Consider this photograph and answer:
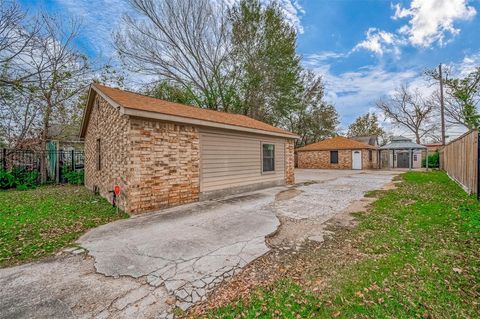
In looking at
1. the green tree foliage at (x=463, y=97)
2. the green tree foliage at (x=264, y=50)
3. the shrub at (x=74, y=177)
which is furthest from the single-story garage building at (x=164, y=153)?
the green tree foliage at (x=463, y=97)

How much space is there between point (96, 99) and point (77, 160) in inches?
247

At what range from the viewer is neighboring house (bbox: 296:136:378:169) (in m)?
22.0

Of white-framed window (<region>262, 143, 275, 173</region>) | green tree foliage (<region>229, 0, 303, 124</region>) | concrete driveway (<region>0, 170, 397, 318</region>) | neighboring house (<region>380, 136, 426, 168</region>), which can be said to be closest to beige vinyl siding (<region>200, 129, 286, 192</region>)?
white-framed window (<region>262, 143, 275, 173</region>)

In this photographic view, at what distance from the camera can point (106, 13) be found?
11.5 metres

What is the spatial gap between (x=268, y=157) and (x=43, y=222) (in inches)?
302

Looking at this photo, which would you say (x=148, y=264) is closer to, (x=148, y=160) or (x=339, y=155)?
(x=148, y=160)

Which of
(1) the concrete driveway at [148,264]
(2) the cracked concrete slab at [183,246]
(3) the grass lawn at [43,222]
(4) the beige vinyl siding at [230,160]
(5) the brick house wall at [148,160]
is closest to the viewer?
(1) the concrete driveway at [148,264]

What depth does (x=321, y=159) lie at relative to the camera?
24047 mm

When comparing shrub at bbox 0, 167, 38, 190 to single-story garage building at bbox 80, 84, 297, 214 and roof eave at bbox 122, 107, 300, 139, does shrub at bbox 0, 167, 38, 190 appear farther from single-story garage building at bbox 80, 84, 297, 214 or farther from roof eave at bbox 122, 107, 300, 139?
roof eave at bbox 122, 107, 300, 139

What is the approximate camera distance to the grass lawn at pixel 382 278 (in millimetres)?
2080

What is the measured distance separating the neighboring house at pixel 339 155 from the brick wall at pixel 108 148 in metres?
20.9

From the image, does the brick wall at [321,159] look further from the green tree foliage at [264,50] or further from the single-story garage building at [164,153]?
the single-story garage building at [164,153]

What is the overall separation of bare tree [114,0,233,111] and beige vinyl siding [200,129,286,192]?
10.6 meters

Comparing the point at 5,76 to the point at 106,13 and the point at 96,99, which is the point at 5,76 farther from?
the point at 106,13
